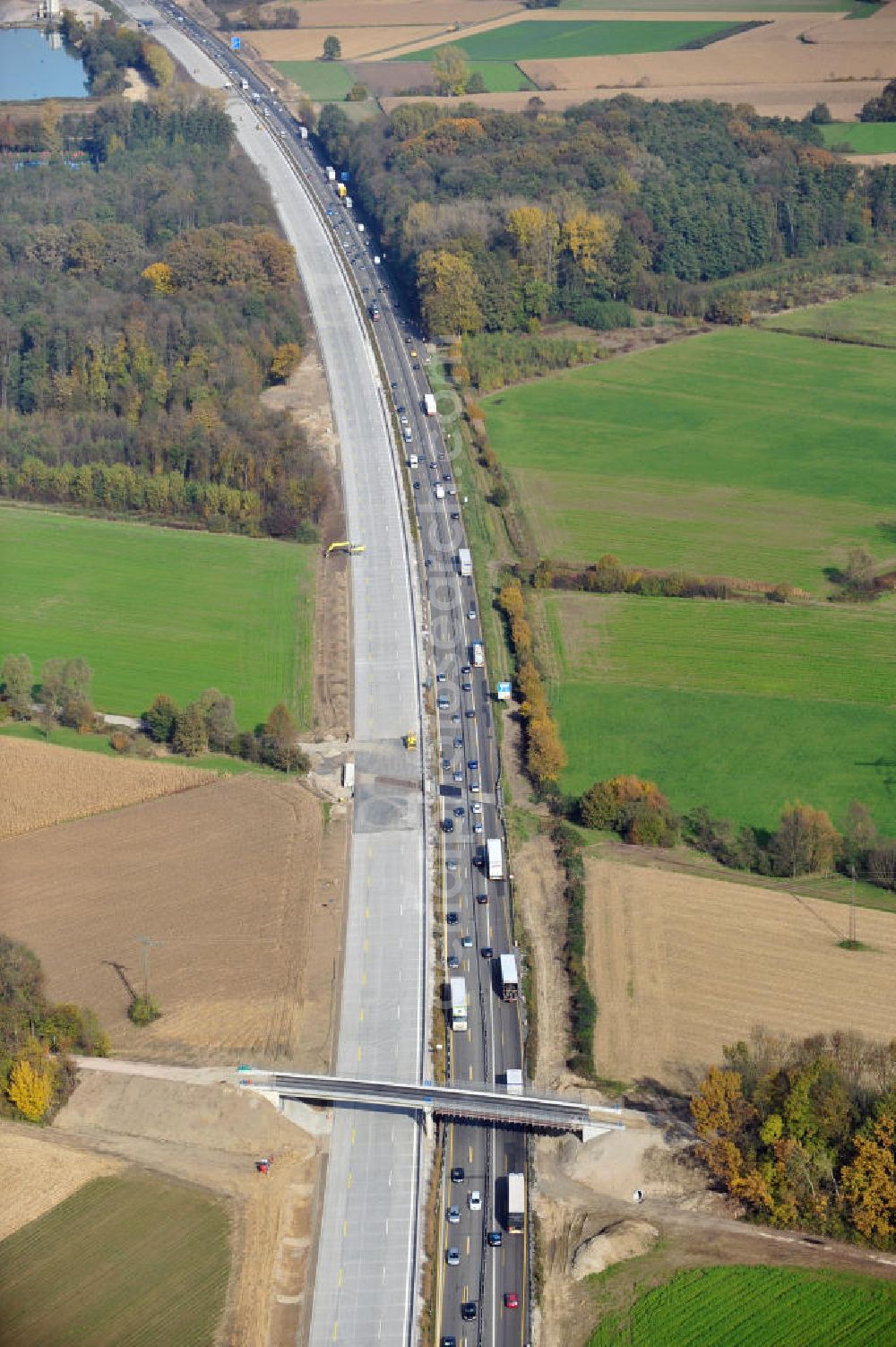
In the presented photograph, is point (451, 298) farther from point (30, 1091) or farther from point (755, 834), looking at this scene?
point (30, 1091)

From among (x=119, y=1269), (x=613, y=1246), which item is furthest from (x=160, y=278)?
(x=613, y=1246)

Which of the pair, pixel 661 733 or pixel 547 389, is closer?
pixel 661 733

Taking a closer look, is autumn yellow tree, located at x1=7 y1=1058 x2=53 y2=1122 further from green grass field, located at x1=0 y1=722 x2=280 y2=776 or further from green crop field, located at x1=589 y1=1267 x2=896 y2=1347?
green grass field, located at x1=0 y1=722 x2=280 y2=776

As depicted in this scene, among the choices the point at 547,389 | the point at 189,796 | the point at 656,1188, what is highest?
the point at 547,389

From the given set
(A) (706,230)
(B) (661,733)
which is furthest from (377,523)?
(A) (706,230)

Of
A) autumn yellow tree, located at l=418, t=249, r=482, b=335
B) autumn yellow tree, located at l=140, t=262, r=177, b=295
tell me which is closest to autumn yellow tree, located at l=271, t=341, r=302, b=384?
autumn yellow tree, located at l=418, t=249, r=482, b=335

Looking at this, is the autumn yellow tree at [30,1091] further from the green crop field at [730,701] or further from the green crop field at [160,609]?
the green crop field at [730,701]

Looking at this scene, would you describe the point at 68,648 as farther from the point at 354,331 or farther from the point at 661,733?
the point at 354,331
